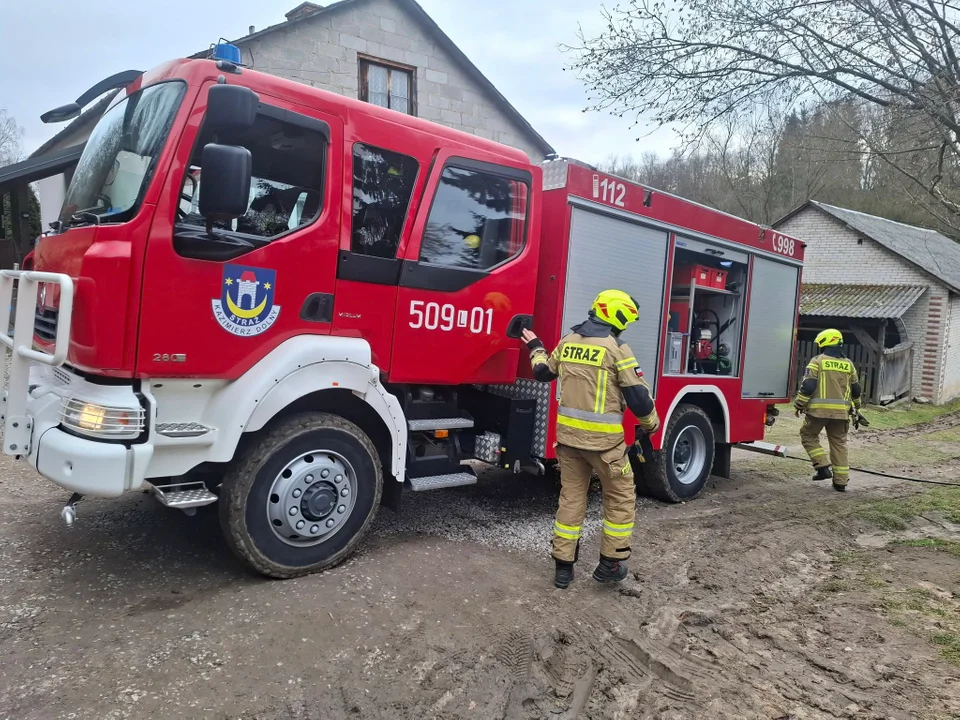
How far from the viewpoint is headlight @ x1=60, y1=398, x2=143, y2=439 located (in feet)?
10.8

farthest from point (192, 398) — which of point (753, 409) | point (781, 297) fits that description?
point (781, 297)

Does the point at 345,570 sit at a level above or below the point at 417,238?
below

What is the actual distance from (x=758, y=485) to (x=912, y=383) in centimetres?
1364

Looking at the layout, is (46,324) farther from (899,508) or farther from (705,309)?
(899,508)

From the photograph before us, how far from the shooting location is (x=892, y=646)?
3.68m

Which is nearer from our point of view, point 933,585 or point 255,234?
point 255,234

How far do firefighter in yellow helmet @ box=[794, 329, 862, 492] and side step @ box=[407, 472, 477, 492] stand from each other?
15.9 feet

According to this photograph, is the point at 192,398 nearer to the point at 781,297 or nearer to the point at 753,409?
the point at 753,409

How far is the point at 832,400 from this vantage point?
304 inches

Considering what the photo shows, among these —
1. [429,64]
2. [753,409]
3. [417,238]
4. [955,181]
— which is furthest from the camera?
[429,64]

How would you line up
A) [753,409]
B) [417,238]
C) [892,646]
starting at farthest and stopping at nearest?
[753,409]
[417,238]
[892,646]

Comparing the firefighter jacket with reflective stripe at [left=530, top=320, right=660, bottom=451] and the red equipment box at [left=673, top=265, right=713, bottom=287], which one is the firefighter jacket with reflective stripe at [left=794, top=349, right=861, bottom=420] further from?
the firefighter jacket with reflective stripe at [left=530, top=320, right=660, bottom=451]

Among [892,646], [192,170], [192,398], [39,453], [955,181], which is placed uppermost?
[955,181]

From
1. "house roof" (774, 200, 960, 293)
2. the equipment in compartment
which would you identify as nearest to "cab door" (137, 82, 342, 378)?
the equipment in compartment
